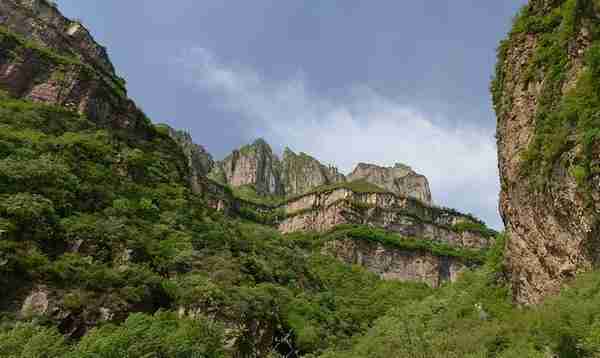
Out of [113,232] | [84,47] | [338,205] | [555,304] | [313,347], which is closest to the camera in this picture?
[555,304]

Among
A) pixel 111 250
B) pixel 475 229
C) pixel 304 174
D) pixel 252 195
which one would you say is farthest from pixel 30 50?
pixel 304 174

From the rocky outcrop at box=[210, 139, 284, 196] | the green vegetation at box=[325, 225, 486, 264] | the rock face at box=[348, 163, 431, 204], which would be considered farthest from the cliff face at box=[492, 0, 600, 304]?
the rock face at box=[348, 163, 431, 204]

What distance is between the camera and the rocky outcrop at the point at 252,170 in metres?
159

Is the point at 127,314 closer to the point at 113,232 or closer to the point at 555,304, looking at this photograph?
the point at 113,232

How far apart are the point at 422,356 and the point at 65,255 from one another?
1844cm

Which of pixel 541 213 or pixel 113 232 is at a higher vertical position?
pixel 541 213

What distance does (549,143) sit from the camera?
54.1ft

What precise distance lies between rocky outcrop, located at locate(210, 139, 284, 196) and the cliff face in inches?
5295

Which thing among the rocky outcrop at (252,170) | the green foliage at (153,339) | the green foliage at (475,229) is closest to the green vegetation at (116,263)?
the green foliage at (153,339)

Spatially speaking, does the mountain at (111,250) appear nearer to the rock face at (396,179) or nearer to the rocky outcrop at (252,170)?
the rocky outcrop at (252,170)

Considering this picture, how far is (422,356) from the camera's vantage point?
17609 millimetres

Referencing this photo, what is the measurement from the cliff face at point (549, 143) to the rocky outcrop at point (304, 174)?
141m

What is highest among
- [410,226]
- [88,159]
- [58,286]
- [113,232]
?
[410,226]

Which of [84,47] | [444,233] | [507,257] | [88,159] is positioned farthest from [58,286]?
[444,233]
